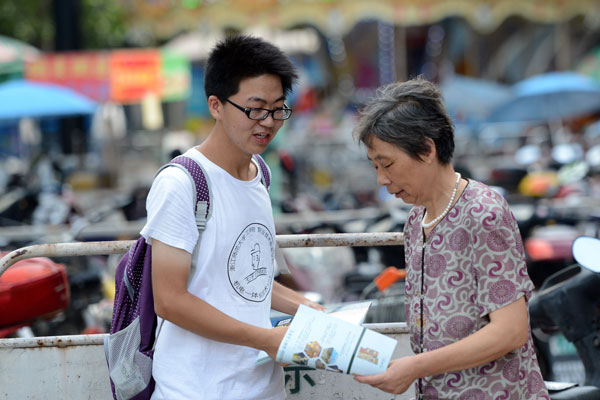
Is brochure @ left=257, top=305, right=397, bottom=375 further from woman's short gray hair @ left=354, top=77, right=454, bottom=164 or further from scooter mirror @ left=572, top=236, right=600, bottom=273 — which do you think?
scooter mirror @ left=572, top=236, right=600, bottom=273

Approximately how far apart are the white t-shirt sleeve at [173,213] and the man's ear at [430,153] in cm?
61

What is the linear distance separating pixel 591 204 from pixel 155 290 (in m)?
5.86

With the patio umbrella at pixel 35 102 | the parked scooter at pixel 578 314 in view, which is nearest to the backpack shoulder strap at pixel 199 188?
the parked scooter at pixel 578 314

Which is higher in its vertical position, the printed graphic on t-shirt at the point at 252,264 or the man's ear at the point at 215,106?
the man's ear at the point at 215,106

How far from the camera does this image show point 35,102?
35.2 feet

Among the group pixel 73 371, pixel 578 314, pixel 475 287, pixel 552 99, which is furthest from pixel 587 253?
pixel 552 99

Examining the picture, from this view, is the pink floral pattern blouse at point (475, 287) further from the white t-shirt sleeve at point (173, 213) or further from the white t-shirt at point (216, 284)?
the white t-shirt sleeve at point (173, 213)

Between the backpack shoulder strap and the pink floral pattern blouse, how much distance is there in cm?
57

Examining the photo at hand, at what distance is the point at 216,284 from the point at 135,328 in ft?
0.92

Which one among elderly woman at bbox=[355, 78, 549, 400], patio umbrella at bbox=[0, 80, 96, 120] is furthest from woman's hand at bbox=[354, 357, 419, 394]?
patio umbrella at bbox=[0, 80, 96, 120]

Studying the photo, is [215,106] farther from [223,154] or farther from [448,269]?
[448,269]

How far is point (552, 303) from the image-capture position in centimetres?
323

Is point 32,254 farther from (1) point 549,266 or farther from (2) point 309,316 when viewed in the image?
(1) point 549,266

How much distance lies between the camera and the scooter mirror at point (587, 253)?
2.65m
